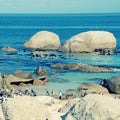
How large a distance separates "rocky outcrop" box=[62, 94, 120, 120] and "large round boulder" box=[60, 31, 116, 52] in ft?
125

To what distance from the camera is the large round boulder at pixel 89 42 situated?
188 ft

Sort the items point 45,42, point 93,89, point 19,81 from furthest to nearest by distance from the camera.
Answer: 1. point 45,42
2. point 19,81
3. point 93,89

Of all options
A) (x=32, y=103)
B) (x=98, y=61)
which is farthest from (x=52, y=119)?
(x=98, y=61)

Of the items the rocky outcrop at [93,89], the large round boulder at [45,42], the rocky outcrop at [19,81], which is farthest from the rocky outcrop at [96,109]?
the large round boulder at [45,42]

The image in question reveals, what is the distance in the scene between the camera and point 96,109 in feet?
58.4

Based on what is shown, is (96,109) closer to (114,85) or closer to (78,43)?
(114,85)

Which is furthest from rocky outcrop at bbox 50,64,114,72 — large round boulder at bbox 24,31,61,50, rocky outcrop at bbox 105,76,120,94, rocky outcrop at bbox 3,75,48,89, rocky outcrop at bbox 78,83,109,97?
large round boulder at bbox 24,31,61,50

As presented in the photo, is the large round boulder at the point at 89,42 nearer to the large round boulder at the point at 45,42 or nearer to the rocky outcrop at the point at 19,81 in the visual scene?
the large round boulder at the point at 45,42

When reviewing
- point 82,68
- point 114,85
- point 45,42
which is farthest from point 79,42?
point 114,85

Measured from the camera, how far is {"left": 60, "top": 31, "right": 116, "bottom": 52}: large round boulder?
57.2 metres

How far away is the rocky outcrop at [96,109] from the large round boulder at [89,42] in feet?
125

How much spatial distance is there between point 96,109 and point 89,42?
42070mm

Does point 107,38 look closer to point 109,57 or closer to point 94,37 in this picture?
point 94,37

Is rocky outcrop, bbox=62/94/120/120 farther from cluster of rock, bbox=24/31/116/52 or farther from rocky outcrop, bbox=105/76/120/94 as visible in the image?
cluster of rock, bbox=24/31/116/52
